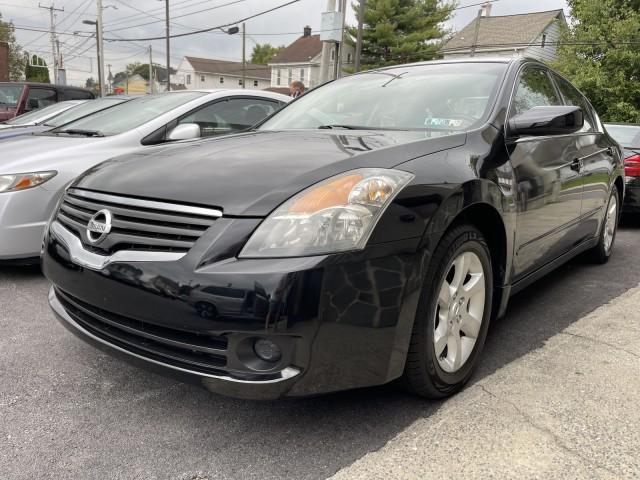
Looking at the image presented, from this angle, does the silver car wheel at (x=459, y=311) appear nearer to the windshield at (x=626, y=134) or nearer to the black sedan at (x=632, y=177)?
the black sedan at (x=632, y=177)

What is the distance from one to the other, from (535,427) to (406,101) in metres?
1.78

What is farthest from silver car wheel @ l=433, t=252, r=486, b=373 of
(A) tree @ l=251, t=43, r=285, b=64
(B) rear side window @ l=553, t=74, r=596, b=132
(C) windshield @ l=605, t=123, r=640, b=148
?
(A) tree @ l=251, t=43, r=285, b=64

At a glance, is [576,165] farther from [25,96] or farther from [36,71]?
[36,71]

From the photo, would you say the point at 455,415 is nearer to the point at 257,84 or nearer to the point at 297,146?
the point at 297,146

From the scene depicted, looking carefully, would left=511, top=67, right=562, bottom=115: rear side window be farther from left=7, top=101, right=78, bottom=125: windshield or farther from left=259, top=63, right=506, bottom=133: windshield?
left=7, top=101, right=78, bottom=125: windshield

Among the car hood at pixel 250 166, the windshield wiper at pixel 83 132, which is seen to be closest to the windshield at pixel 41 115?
the windshield wiper at pixel 83 132

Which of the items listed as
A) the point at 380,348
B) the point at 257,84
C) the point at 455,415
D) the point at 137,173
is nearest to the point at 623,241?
the point at 455,415

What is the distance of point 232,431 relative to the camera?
2059 millimetres

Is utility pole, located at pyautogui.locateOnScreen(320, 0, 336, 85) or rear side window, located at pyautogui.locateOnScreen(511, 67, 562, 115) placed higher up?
utility pole, located at pyautogui.locateOnScreen(320, 0, 336, 85)

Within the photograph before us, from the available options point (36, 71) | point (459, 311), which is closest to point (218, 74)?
point (36, 71)

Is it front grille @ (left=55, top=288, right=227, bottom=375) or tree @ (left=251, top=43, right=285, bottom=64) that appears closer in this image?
front grille @ (left=55, top=288, right=227, bottom=375)

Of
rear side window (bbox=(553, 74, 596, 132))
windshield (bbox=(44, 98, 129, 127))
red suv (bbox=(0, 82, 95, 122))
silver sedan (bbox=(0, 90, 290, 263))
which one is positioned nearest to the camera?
silver sedan (bbox=(0, 90, 290, 263))

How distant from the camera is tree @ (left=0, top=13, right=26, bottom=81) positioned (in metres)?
48.1

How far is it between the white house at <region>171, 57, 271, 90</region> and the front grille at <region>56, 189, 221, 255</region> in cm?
6571
